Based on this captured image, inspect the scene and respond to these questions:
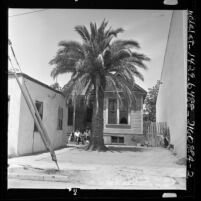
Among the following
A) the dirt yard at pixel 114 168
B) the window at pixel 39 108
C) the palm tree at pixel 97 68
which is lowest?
the dirt yard at pixel 114 168

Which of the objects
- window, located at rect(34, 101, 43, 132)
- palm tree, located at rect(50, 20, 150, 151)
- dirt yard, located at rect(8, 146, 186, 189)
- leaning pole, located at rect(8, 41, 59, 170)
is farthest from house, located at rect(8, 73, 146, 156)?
dirt yard, located at rect(8, 146, 186, 189)

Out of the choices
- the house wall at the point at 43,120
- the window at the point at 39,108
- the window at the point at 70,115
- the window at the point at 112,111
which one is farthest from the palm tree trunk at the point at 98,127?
the window at the point at 39,108

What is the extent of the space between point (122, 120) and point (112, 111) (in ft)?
1.37

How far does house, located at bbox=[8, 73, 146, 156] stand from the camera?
7.25 meters

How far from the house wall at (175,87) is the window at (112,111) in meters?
1.23

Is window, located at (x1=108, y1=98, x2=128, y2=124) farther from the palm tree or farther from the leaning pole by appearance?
the leaning pole

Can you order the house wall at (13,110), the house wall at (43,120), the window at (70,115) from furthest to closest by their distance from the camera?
the window at (70,115) < the house wall at (43,120) < the house wall at (13,110)

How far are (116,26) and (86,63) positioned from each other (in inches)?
67.2

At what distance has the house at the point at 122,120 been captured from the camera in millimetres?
7324

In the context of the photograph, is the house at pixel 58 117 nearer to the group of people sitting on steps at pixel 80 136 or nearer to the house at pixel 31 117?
the house at pixel 31 117

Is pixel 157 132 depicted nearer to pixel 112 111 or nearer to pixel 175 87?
pixel 175 87

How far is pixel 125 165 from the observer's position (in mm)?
6672

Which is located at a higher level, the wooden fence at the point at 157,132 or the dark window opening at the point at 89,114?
the dark window opening at the point at 89,114
